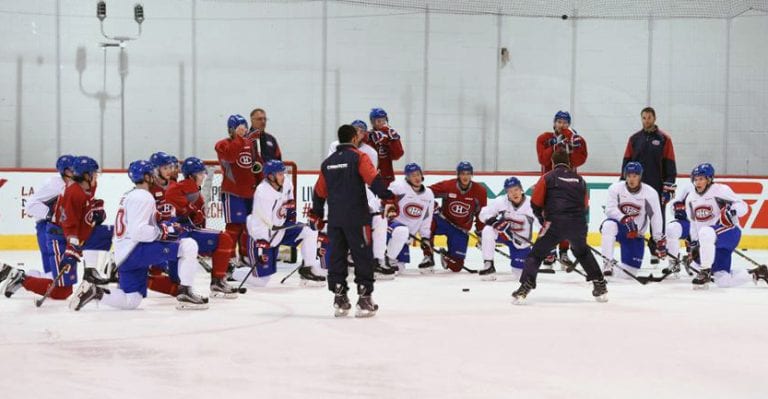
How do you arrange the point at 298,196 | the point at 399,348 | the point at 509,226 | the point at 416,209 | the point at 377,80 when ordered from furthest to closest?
the point at 377,80
the point at 298,196
the point at 416,209
the point at 509,226
the point at 399,348

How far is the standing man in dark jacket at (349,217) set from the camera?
20.3ft

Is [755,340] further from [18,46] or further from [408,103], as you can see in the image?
[18,46]

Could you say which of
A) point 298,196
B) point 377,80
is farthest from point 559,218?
point 377,80

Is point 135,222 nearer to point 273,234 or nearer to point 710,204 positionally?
point 273,234

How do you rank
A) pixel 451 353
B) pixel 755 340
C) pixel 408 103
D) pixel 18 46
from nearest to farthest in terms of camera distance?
pixel 451 353 < pixel 755 340 < pixel 18 46 < pixel 408 103

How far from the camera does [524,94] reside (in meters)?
13.6

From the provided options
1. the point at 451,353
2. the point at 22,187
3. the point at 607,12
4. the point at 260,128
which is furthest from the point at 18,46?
the point at 451,353

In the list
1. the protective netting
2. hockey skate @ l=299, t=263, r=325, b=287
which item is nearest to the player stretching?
hockey skate @ l=299, t=263, r=325, b=287

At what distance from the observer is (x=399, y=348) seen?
5.09 m

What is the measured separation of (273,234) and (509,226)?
6.76 feet

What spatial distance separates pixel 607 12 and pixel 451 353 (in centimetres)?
957

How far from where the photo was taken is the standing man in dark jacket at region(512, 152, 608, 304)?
6.98 metres

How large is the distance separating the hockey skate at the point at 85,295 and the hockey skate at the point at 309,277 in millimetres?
2019

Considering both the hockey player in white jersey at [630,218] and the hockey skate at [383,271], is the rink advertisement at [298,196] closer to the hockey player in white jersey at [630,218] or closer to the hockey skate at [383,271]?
the hockey skate at [383,271]
